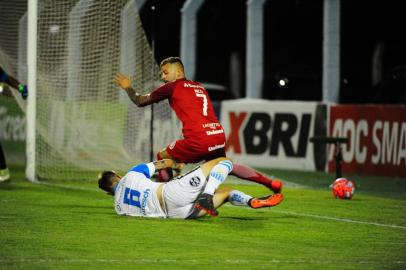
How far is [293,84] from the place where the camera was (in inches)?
1230

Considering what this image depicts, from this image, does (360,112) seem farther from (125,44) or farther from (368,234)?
(368,234)

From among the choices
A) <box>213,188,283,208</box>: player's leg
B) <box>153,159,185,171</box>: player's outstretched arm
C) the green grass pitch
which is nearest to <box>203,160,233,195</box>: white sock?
<box>213,188,283,208</box>: player's leg

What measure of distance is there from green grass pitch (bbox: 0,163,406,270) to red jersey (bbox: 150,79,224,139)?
3.10ft

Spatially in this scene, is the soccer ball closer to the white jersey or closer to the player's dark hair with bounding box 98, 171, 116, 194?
the white jersey

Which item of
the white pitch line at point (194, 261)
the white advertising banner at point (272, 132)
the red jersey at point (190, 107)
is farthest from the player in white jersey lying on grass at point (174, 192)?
the white advertising banner at point (272, 132)

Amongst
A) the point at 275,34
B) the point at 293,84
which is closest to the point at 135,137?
the point at 293,84

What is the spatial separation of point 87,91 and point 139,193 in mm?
6718

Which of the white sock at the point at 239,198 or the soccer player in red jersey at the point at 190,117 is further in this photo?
the soccer player in red jersey at the point at 190,117

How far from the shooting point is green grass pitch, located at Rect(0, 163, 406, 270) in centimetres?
891

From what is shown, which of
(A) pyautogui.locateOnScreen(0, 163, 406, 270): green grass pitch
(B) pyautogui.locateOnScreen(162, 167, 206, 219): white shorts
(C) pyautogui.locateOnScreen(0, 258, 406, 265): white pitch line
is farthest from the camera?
(B) pyautogui.locateOnScreen(162, 167, 206, 219): white shorts

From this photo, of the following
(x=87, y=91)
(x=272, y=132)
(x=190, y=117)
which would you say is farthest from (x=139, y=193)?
(x=272, y=132)

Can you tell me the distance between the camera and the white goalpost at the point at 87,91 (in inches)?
693

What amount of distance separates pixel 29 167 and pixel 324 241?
7.88 meters

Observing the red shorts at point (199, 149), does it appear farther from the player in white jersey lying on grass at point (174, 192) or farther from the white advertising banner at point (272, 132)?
the white advertising banner at point (272, 132)
